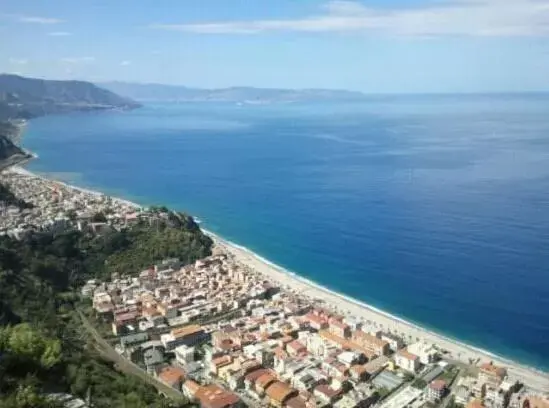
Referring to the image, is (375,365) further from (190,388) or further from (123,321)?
(123,321)

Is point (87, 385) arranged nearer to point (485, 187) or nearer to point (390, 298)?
point (390, 298)

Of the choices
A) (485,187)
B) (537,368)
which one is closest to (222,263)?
(537,368)

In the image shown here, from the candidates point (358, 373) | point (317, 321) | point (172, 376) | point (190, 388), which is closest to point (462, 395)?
point (358, 373)

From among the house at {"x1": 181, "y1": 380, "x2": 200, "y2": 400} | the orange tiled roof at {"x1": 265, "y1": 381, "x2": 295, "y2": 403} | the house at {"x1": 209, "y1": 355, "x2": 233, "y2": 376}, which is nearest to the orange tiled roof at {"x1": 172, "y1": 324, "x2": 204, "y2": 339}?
the house at {"x1": 209, "y1": 355, "x2": 233, "y2": 376}

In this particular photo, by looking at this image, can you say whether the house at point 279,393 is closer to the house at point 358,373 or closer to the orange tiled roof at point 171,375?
the house at point 358,373

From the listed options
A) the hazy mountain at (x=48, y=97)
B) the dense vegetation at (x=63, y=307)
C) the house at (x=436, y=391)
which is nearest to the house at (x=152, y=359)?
the dense vegetation at (x=63, y=307)

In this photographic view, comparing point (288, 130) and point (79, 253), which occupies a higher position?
point (288, 130)
